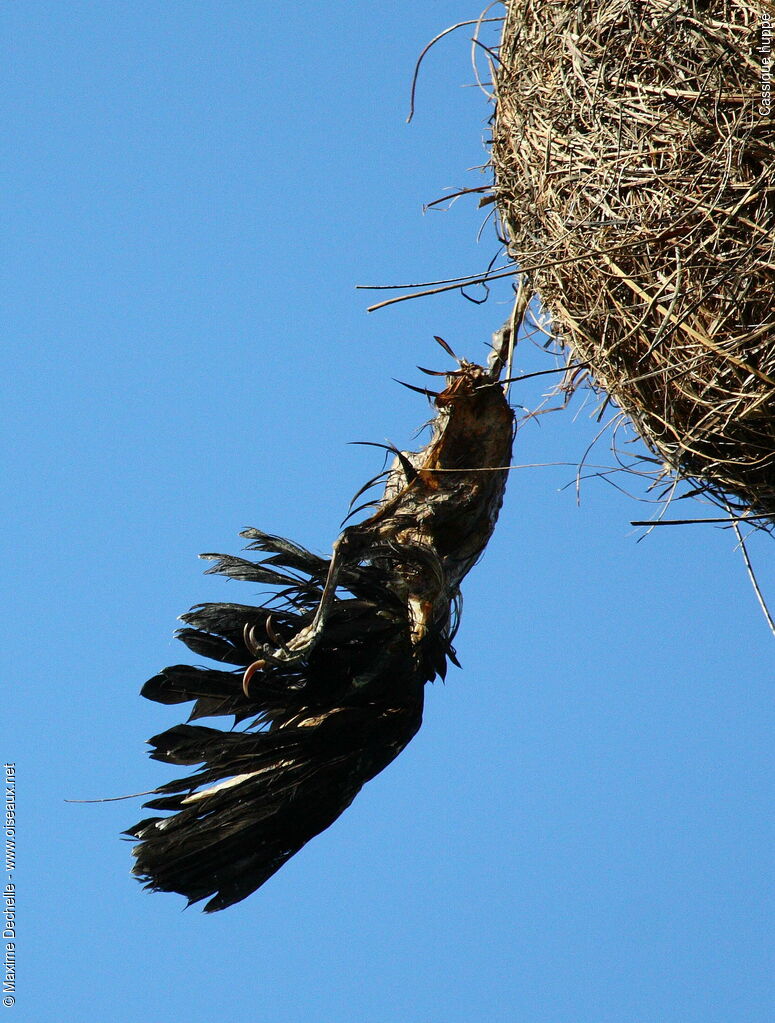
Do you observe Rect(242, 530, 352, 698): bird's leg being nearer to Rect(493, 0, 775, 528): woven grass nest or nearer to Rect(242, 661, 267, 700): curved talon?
Rect(242, 661, 267, 700): curved talon

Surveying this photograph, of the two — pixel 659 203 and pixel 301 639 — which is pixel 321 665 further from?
pixel 659 203

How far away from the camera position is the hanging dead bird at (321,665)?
1778 millimetres

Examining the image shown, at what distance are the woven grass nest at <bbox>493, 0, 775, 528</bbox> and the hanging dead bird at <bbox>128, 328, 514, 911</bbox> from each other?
0.63 ft

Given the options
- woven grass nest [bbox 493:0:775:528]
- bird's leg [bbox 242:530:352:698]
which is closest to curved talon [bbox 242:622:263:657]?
bird's leg [bbox 242:530:352:698]

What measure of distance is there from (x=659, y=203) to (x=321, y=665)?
24.5 inches

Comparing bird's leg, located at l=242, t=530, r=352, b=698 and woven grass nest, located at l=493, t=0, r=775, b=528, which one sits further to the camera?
bird's leg, located at l=242, t=530, r=352, b=698

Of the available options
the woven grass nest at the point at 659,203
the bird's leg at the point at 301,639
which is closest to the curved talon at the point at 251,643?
the bird's leg at the point at 301,639

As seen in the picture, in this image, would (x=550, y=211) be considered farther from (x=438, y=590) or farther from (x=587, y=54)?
(x=438, y=590)

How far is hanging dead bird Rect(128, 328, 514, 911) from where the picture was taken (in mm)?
1778

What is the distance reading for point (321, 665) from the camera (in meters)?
1.84

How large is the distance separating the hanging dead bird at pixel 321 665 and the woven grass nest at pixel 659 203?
0.63 feet

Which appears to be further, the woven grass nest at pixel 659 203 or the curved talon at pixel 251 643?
the curved talon at pixel 251 643

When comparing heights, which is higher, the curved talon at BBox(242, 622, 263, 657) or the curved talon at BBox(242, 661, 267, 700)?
the curved talon at BBox(242, 622, 263, 657)

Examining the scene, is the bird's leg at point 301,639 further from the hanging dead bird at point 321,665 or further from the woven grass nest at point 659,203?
the woven grass nest at point 659,203
